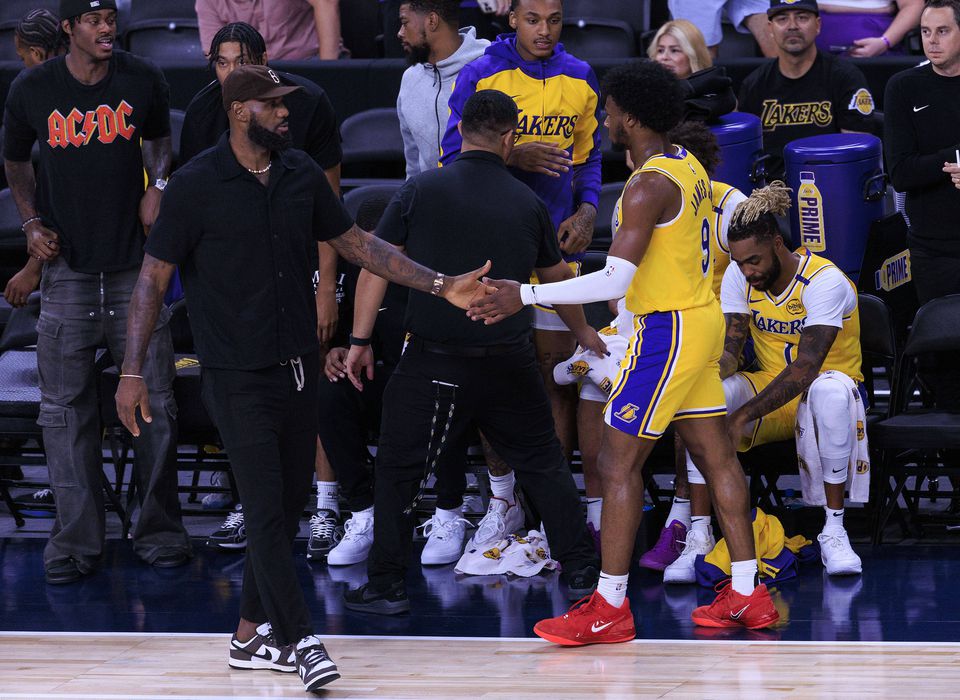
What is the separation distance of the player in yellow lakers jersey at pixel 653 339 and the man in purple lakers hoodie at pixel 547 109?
3.07ft

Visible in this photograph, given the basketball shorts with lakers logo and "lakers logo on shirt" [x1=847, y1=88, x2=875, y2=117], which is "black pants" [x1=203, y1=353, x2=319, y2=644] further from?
"lakers logo on shirt" [x1=847, y1=88, x2=875, y2=117]

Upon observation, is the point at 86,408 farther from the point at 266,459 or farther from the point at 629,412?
the point at 629,412

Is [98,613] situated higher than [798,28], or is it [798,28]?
[798,28]

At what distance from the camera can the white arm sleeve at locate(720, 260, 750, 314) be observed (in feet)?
19.0

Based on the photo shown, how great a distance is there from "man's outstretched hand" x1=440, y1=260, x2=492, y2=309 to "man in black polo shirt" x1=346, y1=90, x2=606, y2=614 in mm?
294

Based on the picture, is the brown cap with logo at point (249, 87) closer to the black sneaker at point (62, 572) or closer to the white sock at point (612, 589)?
the white sock at point (612, 589)

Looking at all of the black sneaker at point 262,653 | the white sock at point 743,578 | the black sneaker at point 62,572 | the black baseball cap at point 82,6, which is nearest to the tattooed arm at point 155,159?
the black baseball cap at point 82,6

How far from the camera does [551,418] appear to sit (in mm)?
5262

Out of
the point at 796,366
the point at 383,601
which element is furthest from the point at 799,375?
the point at 383,601

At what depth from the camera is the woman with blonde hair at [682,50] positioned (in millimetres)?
6930

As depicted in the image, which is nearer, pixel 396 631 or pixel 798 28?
pixel 396 631

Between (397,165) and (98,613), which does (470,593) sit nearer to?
(98,613)

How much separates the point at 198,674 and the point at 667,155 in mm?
2201

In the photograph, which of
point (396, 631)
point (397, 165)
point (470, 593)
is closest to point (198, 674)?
point (396, 631)
